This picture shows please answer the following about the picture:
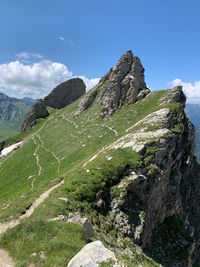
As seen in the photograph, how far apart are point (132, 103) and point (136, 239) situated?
4755 centimetres

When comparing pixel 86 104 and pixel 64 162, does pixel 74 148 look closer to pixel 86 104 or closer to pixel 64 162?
pixel 64 162

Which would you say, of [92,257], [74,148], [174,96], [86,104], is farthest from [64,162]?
[86,104]

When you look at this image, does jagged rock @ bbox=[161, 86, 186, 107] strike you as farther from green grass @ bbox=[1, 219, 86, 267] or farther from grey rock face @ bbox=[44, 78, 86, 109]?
grey rock face @ bbox=[44, 78, 86, 109]

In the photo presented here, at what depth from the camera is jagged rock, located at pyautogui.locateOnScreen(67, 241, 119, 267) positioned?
834cm

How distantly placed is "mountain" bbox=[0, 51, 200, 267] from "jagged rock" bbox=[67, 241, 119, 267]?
0.18ft

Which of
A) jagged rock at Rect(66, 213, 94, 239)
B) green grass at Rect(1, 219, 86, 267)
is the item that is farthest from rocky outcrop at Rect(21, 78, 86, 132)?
green grass at Rect(1, 219, 86, 267)

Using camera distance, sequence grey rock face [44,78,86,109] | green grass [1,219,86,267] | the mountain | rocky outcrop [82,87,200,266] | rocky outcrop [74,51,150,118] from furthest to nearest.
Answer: grey rock face [44,78,86,109], rocky outcrop [74,51,150,118], rocky outcrop [82,87,200,266], the mountain, green grass [1,219,86,267]

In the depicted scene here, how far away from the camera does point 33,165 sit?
4438 centimetres

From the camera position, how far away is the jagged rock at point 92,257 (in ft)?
27.3

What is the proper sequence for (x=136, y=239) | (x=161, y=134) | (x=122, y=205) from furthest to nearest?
(x=161, y=134)
(x=122, y=205)
(x=136, y=239)

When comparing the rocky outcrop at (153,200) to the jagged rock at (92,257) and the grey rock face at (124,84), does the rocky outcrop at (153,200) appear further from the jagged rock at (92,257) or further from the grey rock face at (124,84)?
the grey rock face at (124,84)

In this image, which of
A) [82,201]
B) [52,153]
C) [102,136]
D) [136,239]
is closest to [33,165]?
[52,153]

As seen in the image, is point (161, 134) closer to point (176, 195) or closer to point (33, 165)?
point (176, 195)

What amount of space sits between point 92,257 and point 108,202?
10.1 metres
